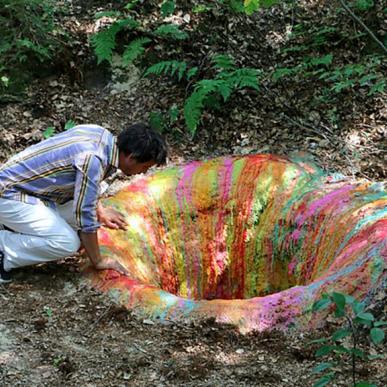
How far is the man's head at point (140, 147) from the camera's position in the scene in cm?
364

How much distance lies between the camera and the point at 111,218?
4.61 meters

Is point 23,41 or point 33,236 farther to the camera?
point 23,41

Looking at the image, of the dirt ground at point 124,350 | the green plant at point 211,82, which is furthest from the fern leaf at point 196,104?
the dirt ground at point 124,350

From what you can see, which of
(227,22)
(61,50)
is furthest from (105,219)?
(227,22)

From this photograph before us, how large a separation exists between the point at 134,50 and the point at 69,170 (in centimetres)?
283

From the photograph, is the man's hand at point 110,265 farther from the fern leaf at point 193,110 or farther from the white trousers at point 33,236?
the fern leaf at point 193,110

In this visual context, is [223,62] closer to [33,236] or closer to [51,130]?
[51,130]

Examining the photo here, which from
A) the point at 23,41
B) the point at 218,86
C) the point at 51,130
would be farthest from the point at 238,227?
the point at 23,41

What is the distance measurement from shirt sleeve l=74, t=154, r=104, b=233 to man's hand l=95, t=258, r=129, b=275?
422 mm

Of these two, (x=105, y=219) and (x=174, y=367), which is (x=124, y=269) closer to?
(x=105, y=219)

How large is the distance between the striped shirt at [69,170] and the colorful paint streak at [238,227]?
624 mm

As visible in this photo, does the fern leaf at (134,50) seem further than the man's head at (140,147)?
Yes

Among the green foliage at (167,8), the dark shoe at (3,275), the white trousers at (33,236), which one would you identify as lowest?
the dark shoe at (3,275)

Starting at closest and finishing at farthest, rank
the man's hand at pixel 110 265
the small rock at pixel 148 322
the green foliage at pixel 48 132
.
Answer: the small rock at pixel 148 322 < the man's hand at pixel 110 265 < the green foliage at pixel 48 132
